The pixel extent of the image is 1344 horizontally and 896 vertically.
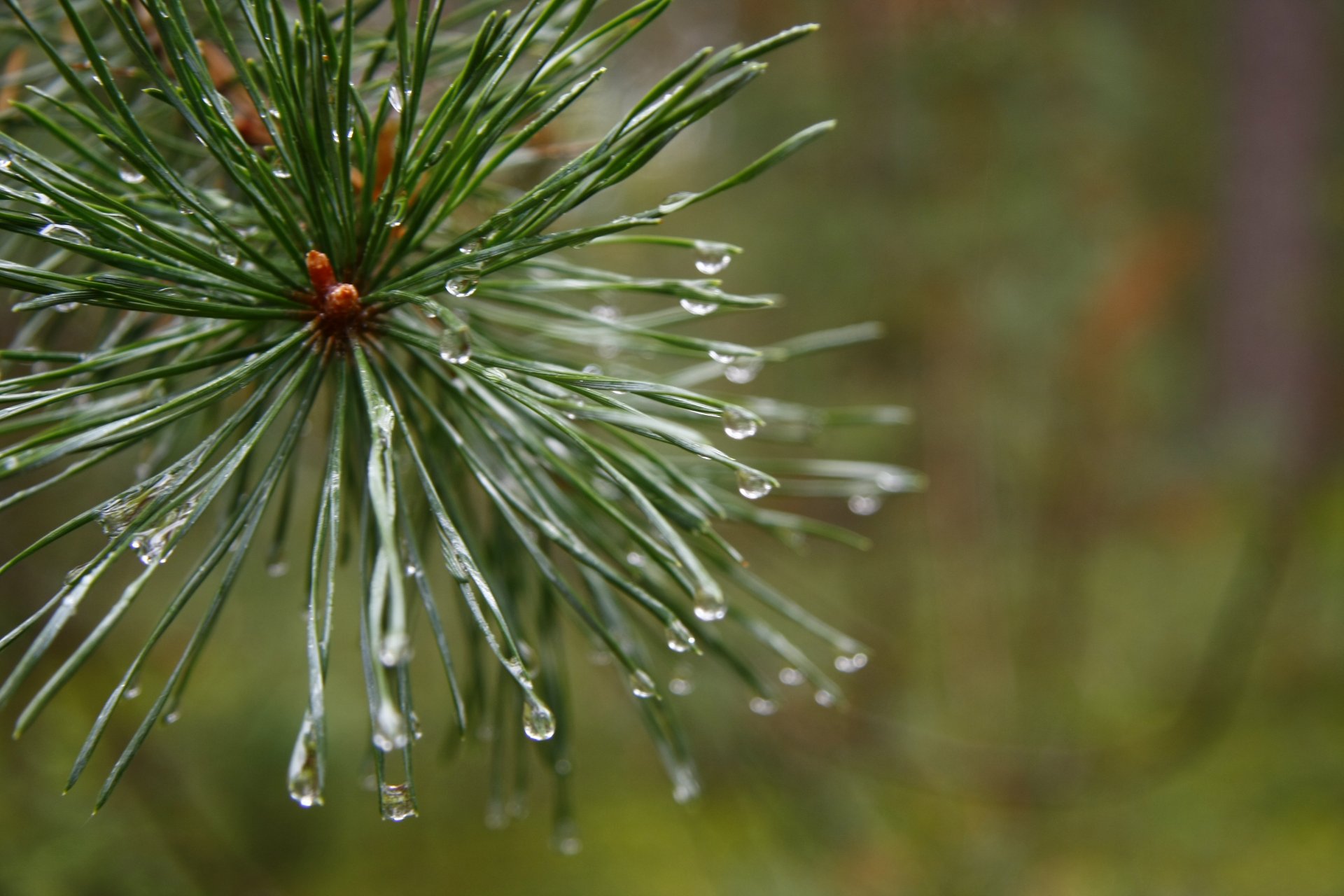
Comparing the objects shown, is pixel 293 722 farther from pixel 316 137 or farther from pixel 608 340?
pixel 316 137

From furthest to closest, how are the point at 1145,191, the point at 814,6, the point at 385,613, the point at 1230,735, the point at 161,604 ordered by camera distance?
the point at 1145,191
the point at 1230,735
the point at 814,6
the point at 161,604
the point at 385,613

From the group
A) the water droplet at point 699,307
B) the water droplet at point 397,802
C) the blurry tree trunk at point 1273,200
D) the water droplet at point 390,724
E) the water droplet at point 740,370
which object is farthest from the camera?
the blurry tree trunk at point 1273,200

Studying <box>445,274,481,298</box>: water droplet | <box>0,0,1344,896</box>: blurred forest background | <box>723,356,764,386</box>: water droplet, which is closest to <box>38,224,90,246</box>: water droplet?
<box>445,274,481,298</box>: water droplet

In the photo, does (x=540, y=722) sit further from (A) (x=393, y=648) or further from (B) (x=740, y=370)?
(B) (x=740, y=370)

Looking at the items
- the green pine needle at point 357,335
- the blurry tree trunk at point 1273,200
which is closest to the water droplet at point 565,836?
the green pine needle at point 357,335

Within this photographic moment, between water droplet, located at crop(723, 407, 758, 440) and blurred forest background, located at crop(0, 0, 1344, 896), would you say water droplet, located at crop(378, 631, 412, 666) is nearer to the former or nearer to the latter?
water droplet, located at crop(723, 407, 758, 440)

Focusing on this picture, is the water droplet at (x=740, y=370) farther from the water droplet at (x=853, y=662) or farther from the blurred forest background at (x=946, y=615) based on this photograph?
the blurred forest background at (x=946, y=615)

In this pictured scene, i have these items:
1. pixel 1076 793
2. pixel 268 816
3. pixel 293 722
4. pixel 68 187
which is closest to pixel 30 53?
pixel 68 187
